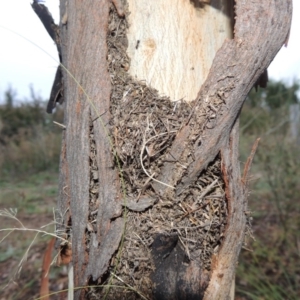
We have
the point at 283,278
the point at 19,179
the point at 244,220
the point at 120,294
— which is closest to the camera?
the point at 120,294

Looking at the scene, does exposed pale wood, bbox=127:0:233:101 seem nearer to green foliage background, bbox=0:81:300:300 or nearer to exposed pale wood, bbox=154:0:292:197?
exposed pale wood, bbox=154:0:292:197

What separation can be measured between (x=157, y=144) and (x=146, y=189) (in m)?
0.17

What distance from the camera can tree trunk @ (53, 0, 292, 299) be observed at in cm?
144

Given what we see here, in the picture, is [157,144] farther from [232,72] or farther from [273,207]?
[273,207]

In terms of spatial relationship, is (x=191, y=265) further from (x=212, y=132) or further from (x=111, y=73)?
(x=111, y=73)

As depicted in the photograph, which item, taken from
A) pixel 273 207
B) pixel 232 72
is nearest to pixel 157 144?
pixel 232 72

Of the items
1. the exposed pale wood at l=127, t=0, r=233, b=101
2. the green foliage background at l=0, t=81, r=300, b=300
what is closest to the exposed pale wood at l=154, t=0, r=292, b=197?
the exposed pale wood at l=127, t=0, r=233, b=101

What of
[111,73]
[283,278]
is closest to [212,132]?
[111,73]

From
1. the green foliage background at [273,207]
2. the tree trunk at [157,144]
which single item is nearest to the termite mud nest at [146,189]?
the tree trunk at [157,144]

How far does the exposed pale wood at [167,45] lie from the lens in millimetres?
1509

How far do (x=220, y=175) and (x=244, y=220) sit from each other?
0.66 ft

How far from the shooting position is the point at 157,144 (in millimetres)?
1459

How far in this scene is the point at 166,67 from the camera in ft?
4.98

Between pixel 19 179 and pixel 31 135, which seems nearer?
pixel 19 179
